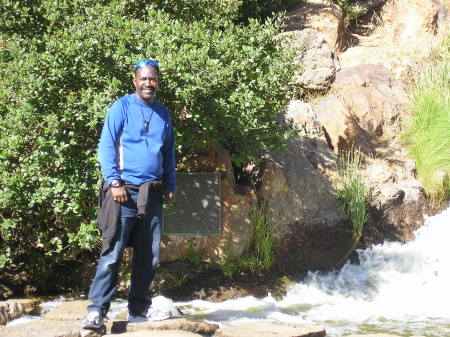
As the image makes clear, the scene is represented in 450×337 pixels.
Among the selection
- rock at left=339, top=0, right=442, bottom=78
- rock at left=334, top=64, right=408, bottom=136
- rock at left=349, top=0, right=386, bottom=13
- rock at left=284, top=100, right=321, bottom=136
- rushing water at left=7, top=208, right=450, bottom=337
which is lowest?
rushing water at left=7, top=208, right=450, bottom=337

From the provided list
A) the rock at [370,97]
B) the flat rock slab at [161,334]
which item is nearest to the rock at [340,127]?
the rock at [370,97]

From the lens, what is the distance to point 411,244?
7902 millimetres

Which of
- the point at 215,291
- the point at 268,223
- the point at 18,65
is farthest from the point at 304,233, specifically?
the point at 18,65

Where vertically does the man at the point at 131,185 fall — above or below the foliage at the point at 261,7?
below

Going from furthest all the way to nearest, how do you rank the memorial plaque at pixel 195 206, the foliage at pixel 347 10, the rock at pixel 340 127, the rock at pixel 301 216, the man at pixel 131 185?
1. the foliage at pixel 347 10
2. the rock at pixel 340 127
3. the rock at pixel 301 216
4. the memorial plaque at pixel 195 206
5. the man at pixel 131 185

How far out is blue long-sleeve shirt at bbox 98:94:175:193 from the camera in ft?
14.5

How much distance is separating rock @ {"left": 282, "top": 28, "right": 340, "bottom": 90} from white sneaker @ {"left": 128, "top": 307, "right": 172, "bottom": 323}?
5.90 m

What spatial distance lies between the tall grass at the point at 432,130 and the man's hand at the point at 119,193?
5.46 m

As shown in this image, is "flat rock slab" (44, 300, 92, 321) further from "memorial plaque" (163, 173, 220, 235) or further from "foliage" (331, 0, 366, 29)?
"foliage" (331, 0, 366, 29)

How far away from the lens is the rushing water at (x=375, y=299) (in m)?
5.79

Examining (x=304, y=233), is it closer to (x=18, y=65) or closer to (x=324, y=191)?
(x=324, y=191)

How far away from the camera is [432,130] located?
924 cm

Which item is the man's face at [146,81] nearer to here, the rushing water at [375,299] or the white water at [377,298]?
the rushing water at [375,299]

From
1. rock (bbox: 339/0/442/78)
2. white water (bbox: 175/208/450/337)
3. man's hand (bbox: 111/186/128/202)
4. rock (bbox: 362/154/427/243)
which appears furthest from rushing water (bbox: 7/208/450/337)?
rock (bbox: 339/0/442/78)
